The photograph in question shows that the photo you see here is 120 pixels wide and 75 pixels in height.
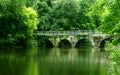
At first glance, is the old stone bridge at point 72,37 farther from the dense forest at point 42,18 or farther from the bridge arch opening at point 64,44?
the dense forest at point 42,18

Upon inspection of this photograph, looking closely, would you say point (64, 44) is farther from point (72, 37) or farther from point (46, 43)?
point (72, 37)

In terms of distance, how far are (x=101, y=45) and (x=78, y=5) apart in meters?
10.9

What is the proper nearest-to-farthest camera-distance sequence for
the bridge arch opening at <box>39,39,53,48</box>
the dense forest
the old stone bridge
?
1. the dense forest
2. the old stone bridge
3. the bridge arch opening at <box>39,39,53,48</box>

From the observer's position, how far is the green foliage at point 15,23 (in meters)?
57.0

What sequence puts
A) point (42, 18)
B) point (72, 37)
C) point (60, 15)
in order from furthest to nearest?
point (60, 15)
point (42, 18)
point (72, 37)

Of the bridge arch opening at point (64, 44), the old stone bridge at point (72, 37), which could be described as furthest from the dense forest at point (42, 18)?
the old stone bridge at point (72, 37)

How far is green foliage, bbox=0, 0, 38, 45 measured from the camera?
5700 centimetres

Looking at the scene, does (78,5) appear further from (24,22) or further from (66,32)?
(24,22)

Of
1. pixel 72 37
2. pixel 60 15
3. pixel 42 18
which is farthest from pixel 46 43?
pixel 60 15

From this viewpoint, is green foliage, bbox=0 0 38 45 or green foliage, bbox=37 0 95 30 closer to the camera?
green foliage, bbox=0 0 38 45

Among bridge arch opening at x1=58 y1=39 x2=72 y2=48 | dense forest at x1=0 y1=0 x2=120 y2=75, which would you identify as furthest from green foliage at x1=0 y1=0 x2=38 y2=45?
bridge arch opening at x1=58 y1=39 x2=72 y2=48

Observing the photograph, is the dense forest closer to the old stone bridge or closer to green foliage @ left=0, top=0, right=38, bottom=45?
green foliage @ left=0, top=0, right=38, bottom=45

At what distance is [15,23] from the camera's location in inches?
2320

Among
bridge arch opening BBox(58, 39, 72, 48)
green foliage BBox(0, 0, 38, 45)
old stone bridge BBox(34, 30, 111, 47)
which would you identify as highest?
green foliage BBox(0, 0, 38, 45)
